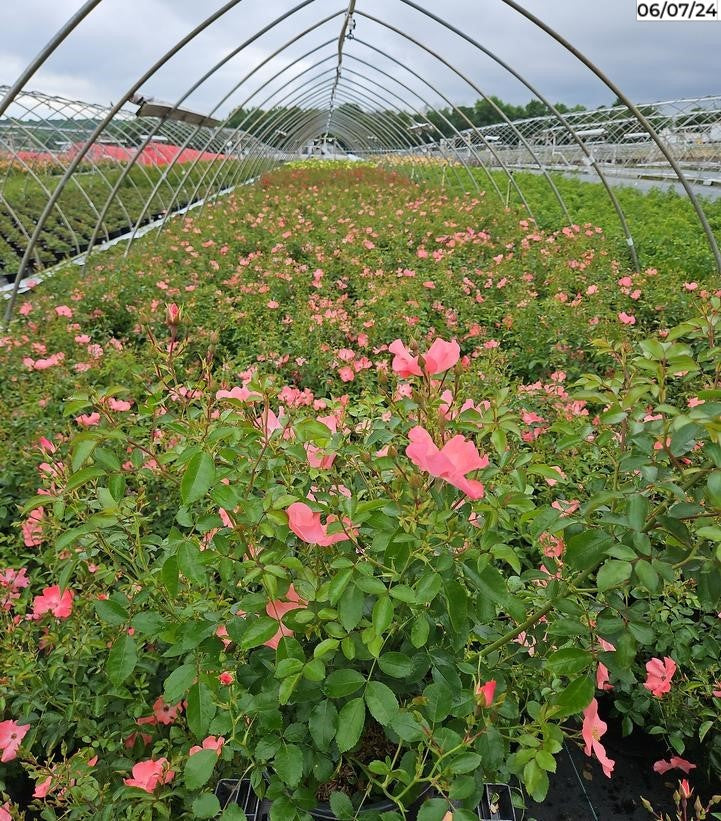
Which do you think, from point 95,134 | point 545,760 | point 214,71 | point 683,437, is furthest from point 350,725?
point 214,71

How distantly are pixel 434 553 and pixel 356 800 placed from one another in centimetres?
49

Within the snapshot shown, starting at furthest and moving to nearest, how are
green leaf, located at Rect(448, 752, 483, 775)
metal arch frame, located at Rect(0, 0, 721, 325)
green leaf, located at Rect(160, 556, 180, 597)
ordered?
1. metal arch frame, located at Rect(0, 0, 721, 325)
2. green leaf, located at Rect(160, 556, 180, 597)
3. green leaf, located at Rect(448, 752, 483, 775)

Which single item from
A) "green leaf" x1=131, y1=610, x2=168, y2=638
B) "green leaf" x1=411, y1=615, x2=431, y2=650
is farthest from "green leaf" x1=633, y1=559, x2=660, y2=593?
"green leaf" x1=131, y1=610, x2=168, y2=638

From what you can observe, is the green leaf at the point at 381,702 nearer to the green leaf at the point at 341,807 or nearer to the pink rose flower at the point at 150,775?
the green leaf at the point at 341,807

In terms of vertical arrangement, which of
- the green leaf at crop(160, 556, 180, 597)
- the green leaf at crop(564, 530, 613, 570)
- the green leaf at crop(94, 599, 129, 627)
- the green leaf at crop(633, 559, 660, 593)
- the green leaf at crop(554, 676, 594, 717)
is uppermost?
the green leaf at crop(633, 559, 660, 593)

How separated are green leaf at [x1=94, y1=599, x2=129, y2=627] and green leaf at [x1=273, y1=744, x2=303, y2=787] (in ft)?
1.18

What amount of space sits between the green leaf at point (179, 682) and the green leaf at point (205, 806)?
0.48 ft

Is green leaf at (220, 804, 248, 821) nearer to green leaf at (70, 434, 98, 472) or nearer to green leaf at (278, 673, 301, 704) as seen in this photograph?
green leaf at (278, 673, 301, 704)

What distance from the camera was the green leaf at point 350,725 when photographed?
77 centimetres

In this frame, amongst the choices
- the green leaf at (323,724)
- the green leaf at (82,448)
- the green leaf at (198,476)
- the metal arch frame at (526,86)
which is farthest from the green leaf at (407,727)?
the metal arch frame at (526,86)

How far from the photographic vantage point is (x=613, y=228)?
725 centimetres

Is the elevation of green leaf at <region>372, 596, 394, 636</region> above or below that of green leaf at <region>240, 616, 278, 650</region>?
above

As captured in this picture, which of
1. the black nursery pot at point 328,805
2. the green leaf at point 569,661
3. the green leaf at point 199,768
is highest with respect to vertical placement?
the green leaf at point 569,661

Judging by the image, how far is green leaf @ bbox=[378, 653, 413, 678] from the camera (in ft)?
2.71
